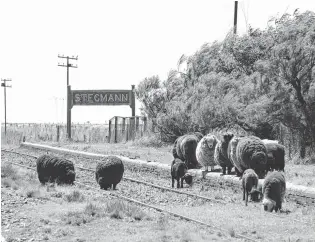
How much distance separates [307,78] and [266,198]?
519 inches

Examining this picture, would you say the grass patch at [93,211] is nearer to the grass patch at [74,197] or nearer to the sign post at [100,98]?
the grass patch at [74,197]

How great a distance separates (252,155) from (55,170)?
6928 millimetres

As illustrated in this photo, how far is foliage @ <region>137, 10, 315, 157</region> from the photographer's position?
25250mm

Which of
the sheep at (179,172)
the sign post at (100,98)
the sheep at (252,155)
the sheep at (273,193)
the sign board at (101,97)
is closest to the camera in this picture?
the sheep at (273,193)

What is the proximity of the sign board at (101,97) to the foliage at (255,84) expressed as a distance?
482 inches

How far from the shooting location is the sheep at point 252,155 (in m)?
17.8

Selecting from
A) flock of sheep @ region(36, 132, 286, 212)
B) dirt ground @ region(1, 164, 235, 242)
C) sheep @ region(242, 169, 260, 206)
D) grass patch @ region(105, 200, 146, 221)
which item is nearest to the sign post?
flock of sheep @ region(36, 132, 286, 212)

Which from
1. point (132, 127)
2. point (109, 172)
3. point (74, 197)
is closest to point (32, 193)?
point (74, 197)

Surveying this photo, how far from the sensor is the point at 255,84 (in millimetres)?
27688

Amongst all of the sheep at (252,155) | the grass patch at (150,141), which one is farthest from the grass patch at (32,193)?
the grass patch at (150,141)

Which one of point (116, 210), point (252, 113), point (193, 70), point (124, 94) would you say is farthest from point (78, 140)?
point (116, 210)

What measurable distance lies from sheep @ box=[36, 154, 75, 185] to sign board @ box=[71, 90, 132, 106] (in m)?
31.5

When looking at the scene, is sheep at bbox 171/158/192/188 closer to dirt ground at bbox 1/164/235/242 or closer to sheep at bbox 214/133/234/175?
sheep at bbox 214/133/234/175

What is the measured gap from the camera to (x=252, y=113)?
89.5 feet
